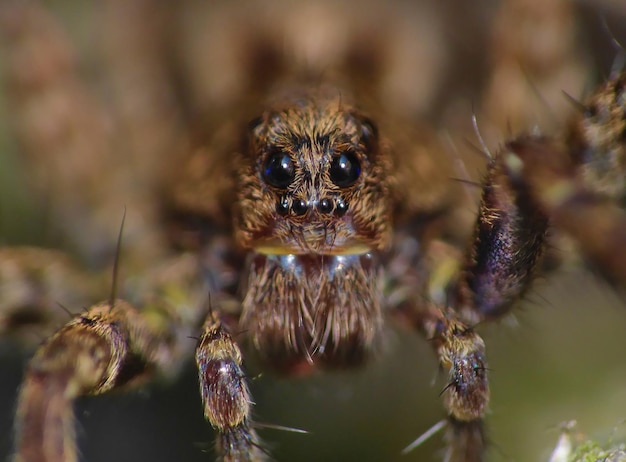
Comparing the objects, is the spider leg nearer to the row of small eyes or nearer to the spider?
the spider

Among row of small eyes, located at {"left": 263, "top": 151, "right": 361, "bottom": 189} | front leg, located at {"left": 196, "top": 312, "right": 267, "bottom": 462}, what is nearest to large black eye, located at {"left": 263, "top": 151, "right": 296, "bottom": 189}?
row of small eyes, located at {"left": 263, "top": 151, "right": 361, "bottom": 189}

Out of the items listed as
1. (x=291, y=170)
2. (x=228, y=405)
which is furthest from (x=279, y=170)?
(x=228, y=405)

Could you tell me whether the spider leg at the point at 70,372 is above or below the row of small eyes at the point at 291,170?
below

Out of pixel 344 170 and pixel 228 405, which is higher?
pixel 344 170

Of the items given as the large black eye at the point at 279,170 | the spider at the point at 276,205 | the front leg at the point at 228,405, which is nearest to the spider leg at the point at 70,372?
the spider at the point at 276,205

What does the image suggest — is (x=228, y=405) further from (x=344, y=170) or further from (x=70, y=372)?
(x=344, y=170)

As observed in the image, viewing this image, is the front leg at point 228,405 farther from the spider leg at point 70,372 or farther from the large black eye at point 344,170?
the large black eye at point 344,170
